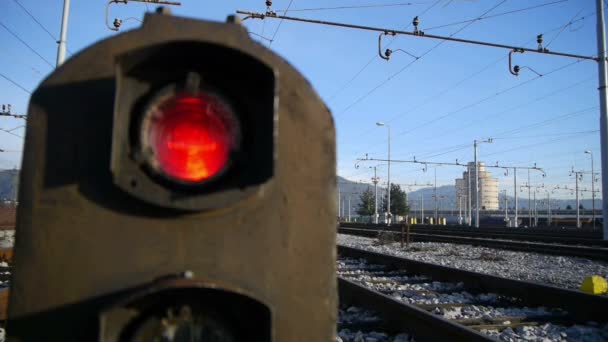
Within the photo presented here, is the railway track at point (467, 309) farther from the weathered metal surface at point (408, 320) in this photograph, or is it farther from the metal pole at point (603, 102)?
the metal pole at point (603, 102)

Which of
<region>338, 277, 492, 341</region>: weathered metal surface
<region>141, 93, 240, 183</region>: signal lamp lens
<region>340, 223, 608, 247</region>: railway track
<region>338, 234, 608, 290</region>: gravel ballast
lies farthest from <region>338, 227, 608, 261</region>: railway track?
<region>141, 93, 240, 183</region>: signal lamp lens

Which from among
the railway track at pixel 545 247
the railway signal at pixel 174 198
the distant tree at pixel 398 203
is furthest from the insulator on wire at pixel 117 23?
the distant tree at pixel 398 203

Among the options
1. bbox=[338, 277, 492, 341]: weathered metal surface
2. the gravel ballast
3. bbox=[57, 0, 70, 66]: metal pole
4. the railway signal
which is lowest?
the gravel ballast

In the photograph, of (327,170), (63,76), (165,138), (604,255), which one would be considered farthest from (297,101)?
(604,255)

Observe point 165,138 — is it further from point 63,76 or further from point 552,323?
point 552,323

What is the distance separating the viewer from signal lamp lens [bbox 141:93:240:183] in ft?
4.04

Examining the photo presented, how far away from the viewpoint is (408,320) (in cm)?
422

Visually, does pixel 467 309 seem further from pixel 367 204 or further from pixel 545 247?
pixel 367 204

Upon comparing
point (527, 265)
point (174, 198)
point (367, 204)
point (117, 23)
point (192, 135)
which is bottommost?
point (527, 265)

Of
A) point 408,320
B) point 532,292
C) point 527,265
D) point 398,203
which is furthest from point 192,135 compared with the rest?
point 398,203

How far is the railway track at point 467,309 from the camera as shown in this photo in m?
4.12

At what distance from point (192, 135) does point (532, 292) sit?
17.5ft

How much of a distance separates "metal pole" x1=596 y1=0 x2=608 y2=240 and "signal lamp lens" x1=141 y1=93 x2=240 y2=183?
1862 cm

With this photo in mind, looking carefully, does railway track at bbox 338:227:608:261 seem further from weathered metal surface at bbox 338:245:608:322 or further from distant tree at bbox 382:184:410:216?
distant tree at bbox 382:184:410:216
